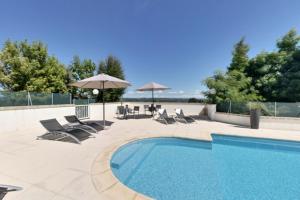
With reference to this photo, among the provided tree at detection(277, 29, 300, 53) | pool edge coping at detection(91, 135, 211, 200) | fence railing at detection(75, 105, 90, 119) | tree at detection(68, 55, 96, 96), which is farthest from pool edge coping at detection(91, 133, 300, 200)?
tree at detection(68, 55, 96, 96)

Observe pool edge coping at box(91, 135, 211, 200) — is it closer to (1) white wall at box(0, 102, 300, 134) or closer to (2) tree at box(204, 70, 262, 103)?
(1) white wall at box(0, 102, 300, 134)

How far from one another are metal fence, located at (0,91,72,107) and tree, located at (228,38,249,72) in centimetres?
1506

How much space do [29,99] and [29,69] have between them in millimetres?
10207

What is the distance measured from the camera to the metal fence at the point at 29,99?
694 cm

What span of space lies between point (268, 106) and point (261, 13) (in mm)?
6893

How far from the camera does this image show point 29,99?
308 inches

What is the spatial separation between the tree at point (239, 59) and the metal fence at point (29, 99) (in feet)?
49.4

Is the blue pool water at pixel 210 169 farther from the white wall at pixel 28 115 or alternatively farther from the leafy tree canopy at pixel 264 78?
the white wall at pixel 28 115

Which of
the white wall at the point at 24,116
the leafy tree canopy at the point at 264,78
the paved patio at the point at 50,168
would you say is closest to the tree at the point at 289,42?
the leafy tree canopy at the point at 264,78

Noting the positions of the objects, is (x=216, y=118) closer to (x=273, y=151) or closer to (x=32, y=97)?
(x=273, y=151)

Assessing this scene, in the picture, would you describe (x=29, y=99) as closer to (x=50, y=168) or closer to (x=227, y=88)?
(x=50, y=168)

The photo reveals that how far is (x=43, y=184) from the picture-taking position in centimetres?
258

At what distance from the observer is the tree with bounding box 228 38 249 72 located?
14094mm

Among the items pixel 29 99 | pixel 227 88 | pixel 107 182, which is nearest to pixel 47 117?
pixel 29 99
